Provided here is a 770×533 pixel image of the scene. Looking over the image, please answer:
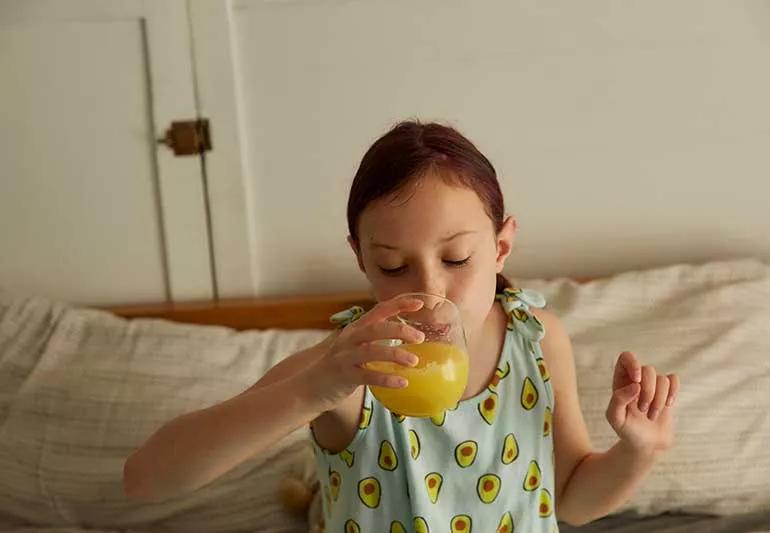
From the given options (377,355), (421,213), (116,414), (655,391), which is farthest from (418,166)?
(116,414)

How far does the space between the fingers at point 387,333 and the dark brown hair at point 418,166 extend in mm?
211

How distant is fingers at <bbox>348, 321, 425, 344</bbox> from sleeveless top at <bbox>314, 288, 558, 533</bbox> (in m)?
0.24

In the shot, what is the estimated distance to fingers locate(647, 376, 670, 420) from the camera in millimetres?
1026

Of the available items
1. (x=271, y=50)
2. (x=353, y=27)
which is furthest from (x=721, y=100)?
(x=271, y=50)

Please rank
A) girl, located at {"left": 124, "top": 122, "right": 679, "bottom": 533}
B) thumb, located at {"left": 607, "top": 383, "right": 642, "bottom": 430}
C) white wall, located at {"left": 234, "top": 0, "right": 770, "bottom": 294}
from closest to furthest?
girl, located at {"left": 124, "top": 122, "right": 679, "bottom": 533} < thumb, located at {"left": 607, "top": 383, "right": 642, "bottom": 430} < white wall, located at {"left": 234, "top": 0, "right": 770, "bottom": 294}

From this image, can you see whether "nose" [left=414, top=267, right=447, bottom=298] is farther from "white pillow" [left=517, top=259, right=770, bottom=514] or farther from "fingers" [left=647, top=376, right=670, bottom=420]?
"white pillow" [left=517, top=259, right=770, bottom=514]

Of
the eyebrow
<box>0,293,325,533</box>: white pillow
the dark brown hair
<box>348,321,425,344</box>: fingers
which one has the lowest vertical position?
<box>0,293,325,533</box>: white pillow

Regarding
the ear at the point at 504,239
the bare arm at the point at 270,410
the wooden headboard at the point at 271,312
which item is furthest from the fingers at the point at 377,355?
the wooden headboard at the point at 271,312

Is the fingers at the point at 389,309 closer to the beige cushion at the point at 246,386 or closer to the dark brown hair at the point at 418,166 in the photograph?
the dark brown hair at the point at 418,166

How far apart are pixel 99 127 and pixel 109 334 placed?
415 mm

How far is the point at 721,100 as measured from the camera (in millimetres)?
1793

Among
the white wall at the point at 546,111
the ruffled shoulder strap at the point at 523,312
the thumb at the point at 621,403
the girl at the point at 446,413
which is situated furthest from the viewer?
the white wall at the point at 546,111

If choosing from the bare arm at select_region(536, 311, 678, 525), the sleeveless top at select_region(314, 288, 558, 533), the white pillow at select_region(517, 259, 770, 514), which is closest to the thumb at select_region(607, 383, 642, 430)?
the bare arm at select_region(536, 311, 678, 525)

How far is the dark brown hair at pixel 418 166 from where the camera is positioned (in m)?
0.99
